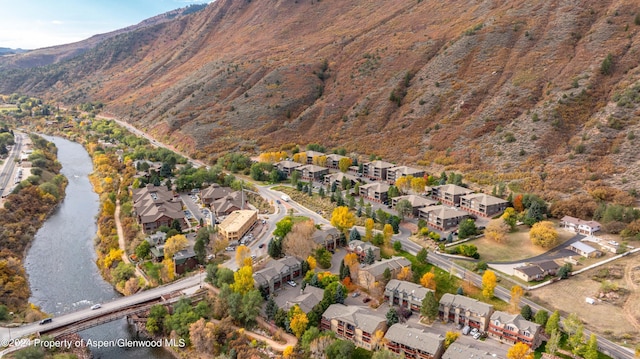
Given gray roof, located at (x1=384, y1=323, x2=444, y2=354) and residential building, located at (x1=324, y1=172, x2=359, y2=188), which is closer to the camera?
gray roof, located at (x1=384, y1=323, x2=444, y2=354)

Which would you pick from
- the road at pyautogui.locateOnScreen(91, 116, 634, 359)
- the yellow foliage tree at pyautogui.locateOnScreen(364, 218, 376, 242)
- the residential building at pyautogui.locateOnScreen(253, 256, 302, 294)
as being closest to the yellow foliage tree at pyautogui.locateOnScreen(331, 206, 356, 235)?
the yellow foliage tree at pyautogui.locateOnScreen(364, 218, 376, 242)

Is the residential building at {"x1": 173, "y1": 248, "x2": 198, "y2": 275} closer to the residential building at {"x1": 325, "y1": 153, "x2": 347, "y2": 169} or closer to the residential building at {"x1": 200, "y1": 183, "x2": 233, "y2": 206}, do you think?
the residential building at {"x1": 200, "y1": 183, "x2": 233, "y2": 206}

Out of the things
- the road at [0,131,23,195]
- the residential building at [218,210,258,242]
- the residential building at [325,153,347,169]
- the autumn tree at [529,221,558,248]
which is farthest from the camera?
the residential building at [325,153,347,169]

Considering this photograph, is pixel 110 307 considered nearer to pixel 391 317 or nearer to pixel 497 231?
pixel 391 317

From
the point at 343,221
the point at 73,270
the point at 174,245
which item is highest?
the point at 343,221

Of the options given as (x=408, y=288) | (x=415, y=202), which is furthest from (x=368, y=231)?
(x=408, y=288)
